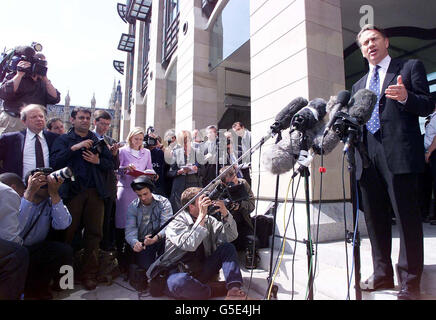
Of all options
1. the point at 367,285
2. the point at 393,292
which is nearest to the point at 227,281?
the point at 367,285

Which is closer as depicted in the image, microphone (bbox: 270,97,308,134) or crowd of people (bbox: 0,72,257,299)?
microphone (bbox: 270,97,308,134)

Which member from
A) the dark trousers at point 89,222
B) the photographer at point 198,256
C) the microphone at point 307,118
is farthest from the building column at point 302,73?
the dark trousers at point 89,222

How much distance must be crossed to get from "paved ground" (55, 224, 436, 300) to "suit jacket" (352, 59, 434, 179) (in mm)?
940

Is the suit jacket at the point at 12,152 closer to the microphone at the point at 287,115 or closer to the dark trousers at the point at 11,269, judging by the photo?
the dark trousers at the point at 11,269

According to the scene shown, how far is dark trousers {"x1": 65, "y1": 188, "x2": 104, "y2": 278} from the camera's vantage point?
3.20m

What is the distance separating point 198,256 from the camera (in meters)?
3.15

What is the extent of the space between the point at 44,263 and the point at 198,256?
167cm

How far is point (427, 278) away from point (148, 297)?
8.75 feet

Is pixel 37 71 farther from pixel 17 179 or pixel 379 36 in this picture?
pixel 379 36

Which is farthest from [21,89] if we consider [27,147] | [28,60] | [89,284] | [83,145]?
[89,284]

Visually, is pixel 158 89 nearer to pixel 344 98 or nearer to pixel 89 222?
pixel 89 222

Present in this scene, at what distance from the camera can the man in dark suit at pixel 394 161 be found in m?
1.98

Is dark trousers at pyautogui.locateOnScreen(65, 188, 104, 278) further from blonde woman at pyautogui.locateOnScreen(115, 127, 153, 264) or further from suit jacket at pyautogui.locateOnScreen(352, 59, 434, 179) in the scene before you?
suit jacket at pyautogui.locateOnScreen(352, 59, 434, 179)

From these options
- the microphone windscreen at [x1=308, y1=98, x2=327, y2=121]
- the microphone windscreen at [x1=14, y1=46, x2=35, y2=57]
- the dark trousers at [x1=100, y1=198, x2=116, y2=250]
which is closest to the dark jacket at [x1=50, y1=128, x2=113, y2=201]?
the dark trousers at [x1=100, y1=198, x2=116, y2=250]
